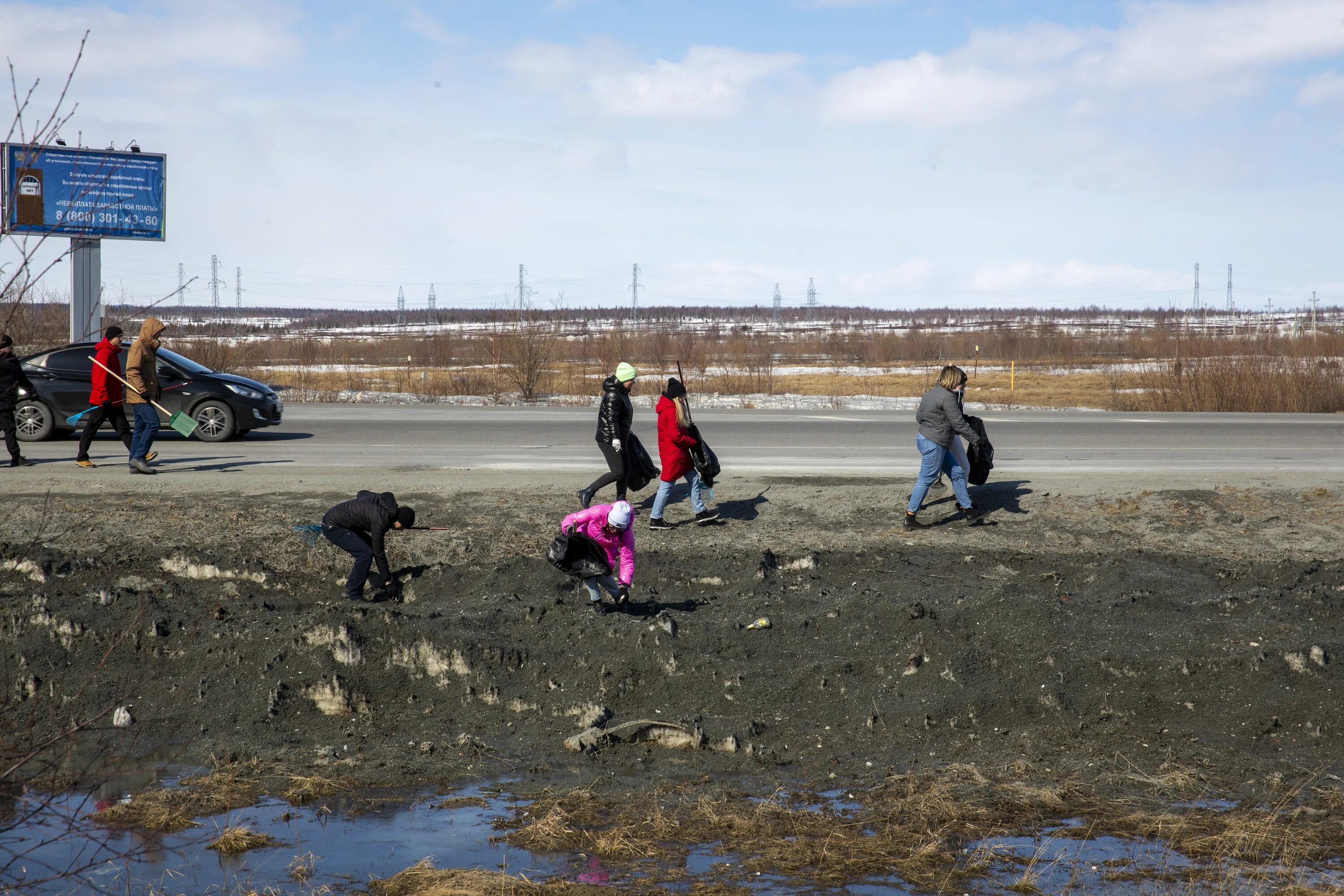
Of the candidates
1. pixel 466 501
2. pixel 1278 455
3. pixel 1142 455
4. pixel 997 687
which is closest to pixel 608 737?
pixel 997 687

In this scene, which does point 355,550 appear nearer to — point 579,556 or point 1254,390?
point 579,556

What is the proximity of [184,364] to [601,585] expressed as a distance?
11030 mm

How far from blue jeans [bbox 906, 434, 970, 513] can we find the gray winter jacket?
0.24 feet

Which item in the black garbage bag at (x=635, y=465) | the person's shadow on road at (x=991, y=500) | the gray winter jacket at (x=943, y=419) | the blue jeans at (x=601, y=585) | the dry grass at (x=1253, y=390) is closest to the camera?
the blue jeans at (x=601, y=585)

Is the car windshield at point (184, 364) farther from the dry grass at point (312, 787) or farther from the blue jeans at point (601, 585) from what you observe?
the dry grass at point (312, 787)

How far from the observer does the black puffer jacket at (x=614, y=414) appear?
32.8 feet

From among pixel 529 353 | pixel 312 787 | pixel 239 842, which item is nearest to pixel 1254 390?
pixel 529 353

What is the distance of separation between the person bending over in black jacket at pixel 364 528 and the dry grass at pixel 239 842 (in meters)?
3.12

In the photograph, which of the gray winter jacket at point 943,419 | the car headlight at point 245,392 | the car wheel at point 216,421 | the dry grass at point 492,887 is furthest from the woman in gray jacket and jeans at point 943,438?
the car wheel at point 216,421

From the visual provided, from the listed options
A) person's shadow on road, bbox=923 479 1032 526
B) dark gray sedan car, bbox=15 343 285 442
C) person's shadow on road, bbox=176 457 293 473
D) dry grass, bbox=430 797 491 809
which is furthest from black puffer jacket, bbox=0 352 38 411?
person's shadow on road, bbox=923 479 1032 526

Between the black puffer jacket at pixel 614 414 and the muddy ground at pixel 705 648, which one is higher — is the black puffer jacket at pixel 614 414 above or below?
above

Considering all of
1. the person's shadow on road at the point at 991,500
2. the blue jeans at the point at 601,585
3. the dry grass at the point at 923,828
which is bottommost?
the dry grass at the point at 923,828

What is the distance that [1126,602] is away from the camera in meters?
8.30

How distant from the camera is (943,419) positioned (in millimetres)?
10180
